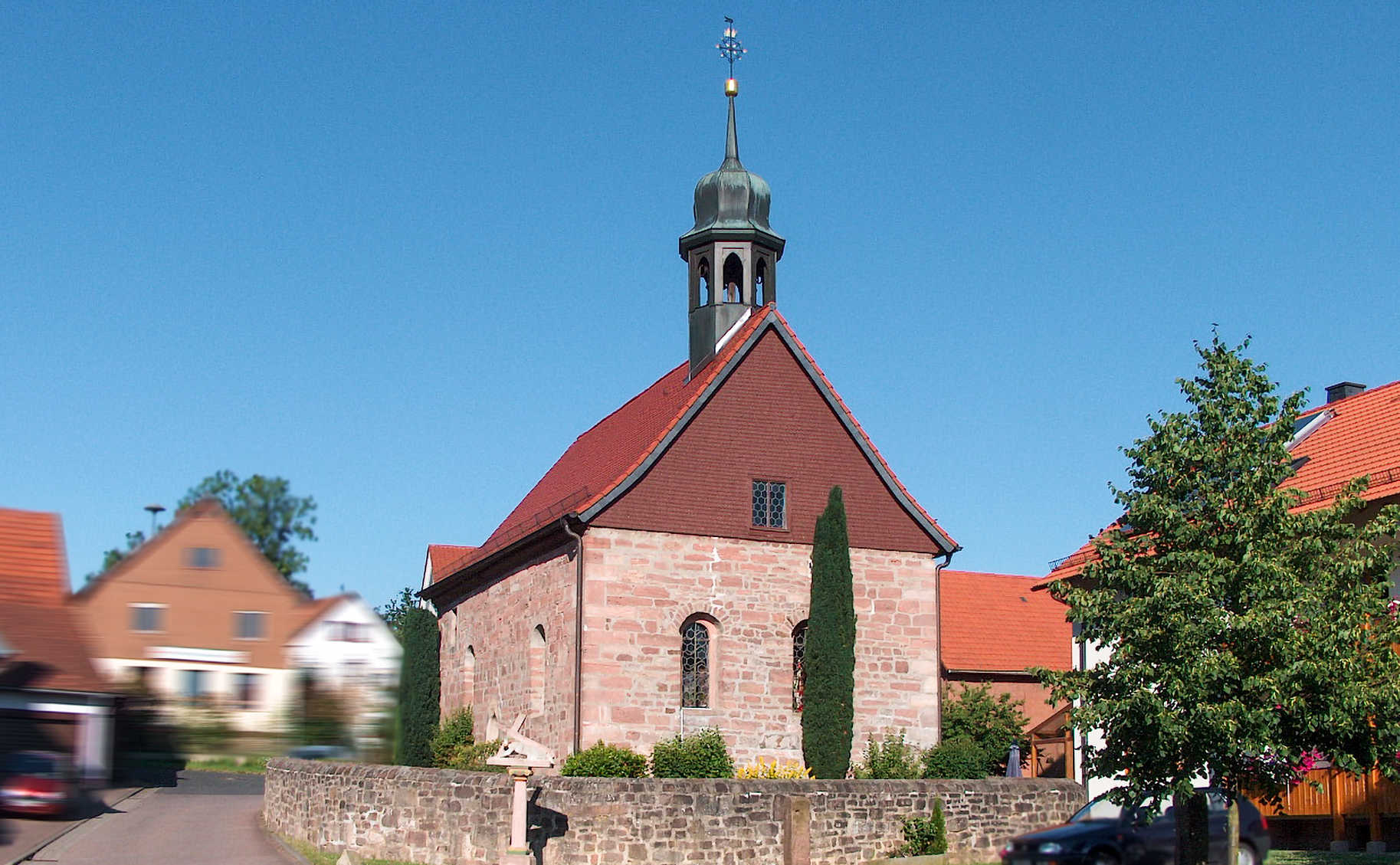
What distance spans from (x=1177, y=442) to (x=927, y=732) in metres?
13.8

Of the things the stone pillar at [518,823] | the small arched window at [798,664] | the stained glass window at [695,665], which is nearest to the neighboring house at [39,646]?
the stone pillar at [518,823]

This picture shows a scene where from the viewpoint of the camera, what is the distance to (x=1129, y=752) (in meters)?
19.3

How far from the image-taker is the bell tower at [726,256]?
34.0 m

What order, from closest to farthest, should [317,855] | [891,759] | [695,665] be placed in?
1. [317,855]
2. [891,759]
3. [695,665]

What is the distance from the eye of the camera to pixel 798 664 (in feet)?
102

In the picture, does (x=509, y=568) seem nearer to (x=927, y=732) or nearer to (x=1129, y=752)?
(x=927, y=732)

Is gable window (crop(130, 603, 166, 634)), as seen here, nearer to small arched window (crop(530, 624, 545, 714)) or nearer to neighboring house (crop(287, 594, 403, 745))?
neighboring house (crop(287, 594, 403, 745))

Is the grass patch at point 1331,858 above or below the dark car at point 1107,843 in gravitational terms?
below

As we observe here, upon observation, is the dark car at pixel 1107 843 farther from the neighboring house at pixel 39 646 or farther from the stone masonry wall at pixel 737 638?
the stone masonry wall at pixel 737 638

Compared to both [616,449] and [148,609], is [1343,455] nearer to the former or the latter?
[616,449]

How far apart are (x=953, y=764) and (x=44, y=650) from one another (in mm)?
28856

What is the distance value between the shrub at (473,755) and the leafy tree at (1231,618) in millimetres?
14770

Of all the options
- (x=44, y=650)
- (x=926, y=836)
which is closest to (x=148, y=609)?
(x=44, y=650)

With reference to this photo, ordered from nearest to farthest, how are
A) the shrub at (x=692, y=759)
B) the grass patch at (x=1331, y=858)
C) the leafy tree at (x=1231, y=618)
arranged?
1. the leafy tree at (x=1231, y=618)
2. the grass patch at (x=1331, y=858)
3. the shrub at (x=692, y=759)
